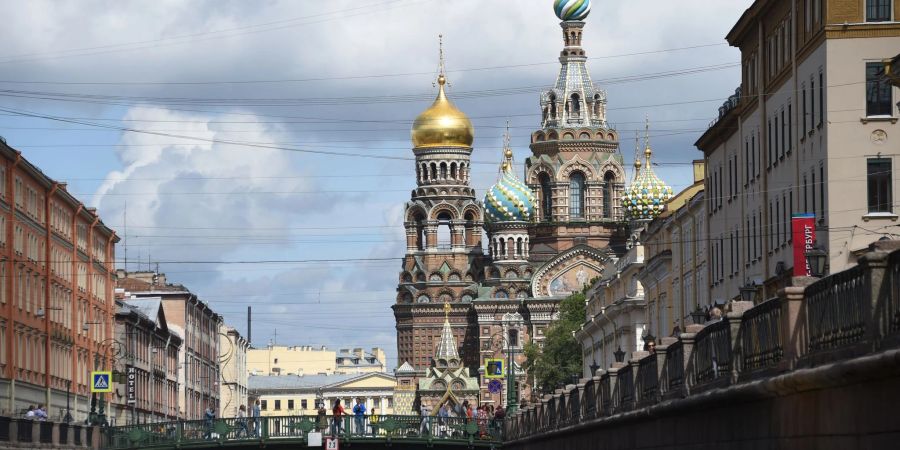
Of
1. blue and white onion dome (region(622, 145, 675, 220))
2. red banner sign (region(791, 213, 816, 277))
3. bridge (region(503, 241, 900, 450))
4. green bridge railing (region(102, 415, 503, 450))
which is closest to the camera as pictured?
bridge (region(503, 241, 900, 450))

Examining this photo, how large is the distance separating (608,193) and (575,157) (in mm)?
4636

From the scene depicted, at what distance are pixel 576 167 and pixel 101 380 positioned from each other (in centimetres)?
11851

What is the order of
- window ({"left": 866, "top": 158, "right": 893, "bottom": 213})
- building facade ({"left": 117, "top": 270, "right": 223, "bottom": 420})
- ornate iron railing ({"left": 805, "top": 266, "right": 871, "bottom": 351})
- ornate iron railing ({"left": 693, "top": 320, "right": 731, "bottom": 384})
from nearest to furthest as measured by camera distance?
ornate iron railing ({"left": 805, "top": 266, "right": 871, "bottom": 351}), ornate iron railing ({"left": 693, "top": 320, "right": 731, "bottom": 384}), window ({"left": 866, "top": 158, "right": 893, "bottom": 213}), building facade ({"left": 117, "top": 270, "right": 223, "bottom": 420})

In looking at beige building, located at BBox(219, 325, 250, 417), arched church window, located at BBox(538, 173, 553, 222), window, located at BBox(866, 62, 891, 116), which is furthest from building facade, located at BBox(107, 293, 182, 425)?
arched church window, located at BBox(538, 173, 553, 222)

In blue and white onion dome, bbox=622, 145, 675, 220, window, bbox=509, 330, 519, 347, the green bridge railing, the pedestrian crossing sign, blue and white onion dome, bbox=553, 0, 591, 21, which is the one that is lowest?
the green bridge railing

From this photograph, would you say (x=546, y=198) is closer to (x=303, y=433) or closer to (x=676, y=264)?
(x=676, y=264)

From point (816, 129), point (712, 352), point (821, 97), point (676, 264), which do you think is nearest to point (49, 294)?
point (676, 264)

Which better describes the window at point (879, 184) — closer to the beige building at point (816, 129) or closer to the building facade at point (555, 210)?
the beige building at point (816, 129)

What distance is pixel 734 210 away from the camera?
214ft

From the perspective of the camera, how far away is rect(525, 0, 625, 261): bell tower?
191 metres

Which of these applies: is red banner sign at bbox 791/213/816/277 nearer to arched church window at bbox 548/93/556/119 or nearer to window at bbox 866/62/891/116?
window at bbox 866/62/891/116

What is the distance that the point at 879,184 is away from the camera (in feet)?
157

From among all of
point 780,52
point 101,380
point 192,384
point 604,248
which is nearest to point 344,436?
point 101,380

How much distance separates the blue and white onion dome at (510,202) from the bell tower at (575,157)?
1171 millimetres
